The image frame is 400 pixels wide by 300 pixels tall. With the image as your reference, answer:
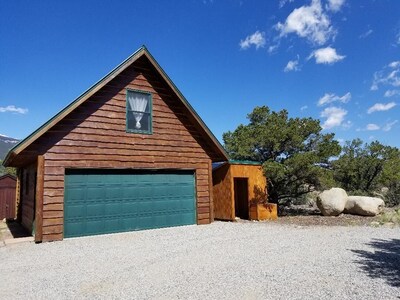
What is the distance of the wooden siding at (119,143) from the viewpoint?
9.98 meters

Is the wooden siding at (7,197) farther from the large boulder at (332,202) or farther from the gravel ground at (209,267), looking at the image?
the large boulder at (332,202)

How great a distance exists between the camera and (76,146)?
10.5 metres

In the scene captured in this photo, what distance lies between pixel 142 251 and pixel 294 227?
6330 mm

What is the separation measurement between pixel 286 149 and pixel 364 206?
4620mm

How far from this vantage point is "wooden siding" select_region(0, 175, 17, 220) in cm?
1825

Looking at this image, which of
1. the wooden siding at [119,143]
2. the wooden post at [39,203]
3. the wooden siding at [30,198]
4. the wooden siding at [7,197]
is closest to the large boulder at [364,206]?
the wooden siding at [119,143]

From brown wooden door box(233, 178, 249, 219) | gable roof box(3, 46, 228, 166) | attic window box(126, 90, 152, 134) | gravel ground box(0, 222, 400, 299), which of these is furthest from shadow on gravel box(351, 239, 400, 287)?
attic window box(126, 90, 152, 134)

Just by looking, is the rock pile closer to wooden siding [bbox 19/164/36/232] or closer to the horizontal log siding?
the horizontal log siding

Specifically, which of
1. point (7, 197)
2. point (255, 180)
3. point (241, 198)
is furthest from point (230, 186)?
point (7, 197)

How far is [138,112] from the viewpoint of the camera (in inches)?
476

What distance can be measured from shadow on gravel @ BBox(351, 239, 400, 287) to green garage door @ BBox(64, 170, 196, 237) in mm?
6842

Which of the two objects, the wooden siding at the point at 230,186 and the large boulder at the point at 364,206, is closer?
the wooden siding at the point at 230,186

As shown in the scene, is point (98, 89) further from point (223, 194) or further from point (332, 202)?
point (332, 202)

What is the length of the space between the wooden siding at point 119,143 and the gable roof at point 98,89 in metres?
0.37
